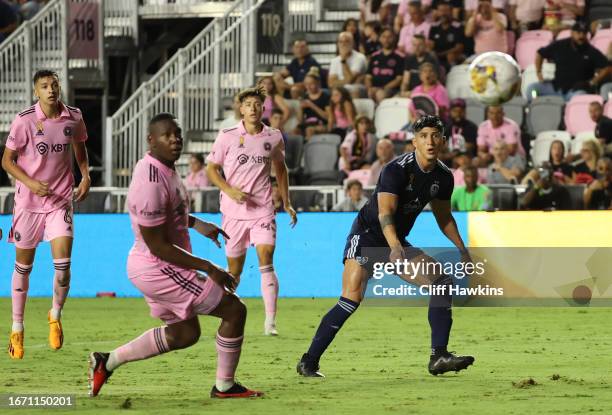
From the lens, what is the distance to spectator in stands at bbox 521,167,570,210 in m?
20.2

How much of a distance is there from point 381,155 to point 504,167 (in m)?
1.86

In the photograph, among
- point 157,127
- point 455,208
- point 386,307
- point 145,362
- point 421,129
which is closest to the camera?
point 157,127

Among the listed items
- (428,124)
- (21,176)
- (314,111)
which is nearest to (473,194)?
(314,111)

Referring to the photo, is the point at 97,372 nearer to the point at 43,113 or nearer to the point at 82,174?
the point at 82,174

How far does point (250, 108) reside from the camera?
14141 millimetres

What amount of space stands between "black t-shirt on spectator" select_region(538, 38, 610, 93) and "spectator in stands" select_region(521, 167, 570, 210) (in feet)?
11.9

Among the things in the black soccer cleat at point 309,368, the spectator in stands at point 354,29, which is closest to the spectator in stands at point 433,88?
the spectator in stands at point 354,29

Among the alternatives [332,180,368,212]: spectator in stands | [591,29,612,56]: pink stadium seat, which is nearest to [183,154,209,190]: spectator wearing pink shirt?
[332,180,368,212]: spectator in stands

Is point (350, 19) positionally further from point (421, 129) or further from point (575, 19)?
point (421, 129)

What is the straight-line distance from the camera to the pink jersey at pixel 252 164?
14.6 meters

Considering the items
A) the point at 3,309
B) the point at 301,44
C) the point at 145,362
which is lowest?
the point at 3,309

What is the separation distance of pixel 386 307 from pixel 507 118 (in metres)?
5.35

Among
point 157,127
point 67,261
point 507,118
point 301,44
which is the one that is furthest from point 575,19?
point 157,127

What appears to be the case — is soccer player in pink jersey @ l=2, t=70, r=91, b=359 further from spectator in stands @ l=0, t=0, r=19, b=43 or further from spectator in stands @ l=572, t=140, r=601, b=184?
spectator in stands @ l=0, t=0, r=19, b=43
